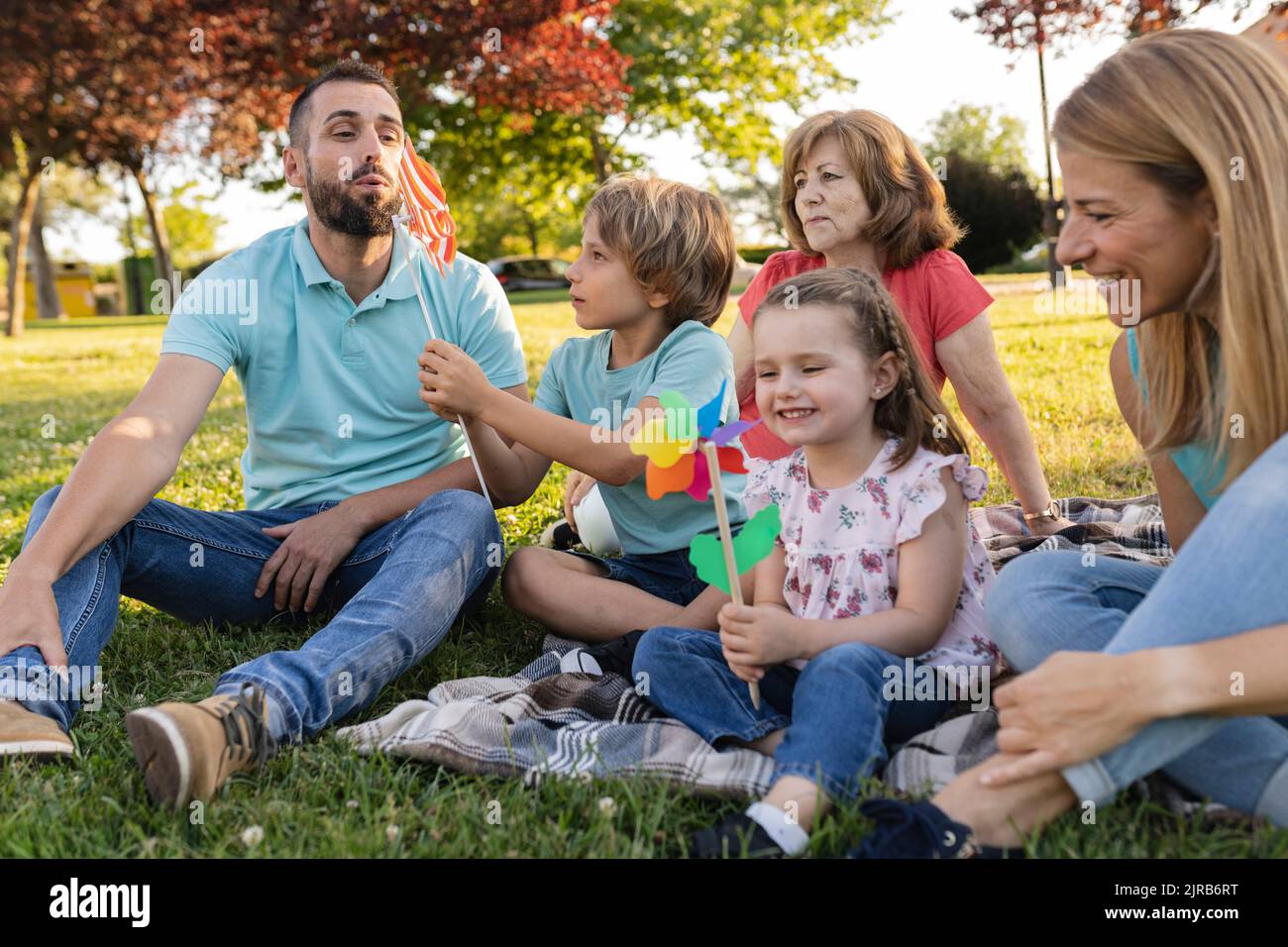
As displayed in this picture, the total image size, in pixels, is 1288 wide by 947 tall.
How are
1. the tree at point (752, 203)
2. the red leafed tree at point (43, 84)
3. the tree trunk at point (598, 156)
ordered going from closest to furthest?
the red leafed tree at point (43, 84) → the tree trunk at point (598, 156) → the tree at point (752, 203)

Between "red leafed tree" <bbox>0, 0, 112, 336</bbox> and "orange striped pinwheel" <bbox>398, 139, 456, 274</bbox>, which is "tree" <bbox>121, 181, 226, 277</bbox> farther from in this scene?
"orange striped pinwheel" <bbox>398, 139, 456, 274</bbox>

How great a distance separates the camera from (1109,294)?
6.81 ft

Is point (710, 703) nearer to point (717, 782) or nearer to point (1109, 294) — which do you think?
point (717, 782)

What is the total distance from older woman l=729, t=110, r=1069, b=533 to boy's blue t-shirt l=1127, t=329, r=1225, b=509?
3.33 ft

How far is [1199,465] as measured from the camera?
206 cm

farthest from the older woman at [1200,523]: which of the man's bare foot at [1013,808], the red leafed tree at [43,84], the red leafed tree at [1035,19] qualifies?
the red leafed tree at [43,84]

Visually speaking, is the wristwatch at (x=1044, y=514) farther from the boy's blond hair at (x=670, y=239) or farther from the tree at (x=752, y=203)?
the tree at (x=752, y=203)

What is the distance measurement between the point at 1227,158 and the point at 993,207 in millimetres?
22111

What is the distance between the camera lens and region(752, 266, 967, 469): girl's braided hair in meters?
2.31

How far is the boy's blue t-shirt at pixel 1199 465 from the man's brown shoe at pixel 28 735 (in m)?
2.10

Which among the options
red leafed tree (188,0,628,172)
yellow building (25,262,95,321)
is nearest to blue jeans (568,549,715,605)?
red leafed tree (188,0,628,172)

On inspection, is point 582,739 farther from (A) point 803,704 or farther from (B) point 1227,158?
(B) point 1227,158

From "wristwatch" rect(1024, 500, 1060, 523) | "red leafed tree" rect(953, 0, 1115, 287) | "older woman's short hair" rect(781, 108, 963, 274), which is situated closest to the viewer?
"older woman's short hair" rect(781, 108, 963, 274)

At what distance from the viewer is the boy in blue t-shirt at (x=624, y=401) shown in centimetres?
272
